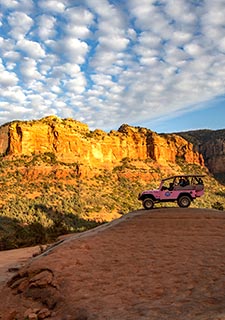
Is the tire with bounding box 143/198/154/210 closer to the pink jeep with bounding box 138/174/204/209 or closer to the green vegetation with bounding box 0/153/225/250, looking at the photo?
the pink jeep with bounding box 138/174/204/209

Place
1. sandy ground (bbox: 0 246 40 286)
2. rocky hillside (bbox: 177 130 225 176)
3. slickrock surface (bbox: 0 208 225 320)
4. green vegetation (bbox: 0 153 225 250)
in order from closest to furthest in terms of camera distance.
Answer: slickrock surface (bbox: 0 208 225 320), sandy ground (bbox: 0 246 40 286), green vegetation (bbox: 0 153 225 250), rocky hillside (bbox: 177 130 225 176)

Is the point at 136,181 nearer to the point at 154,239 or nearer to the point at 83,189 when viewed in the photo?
the point at 83,189

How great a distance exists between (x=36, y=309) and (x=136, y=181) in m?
65.8

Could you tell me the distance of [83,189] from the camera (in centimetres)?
5894

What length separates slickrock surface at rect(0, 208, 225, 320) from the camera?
5.66m

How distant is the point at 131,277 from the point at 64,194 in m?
48.7

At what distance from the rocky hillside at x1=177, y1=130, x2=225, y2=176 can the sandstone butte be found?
13745 millimetres

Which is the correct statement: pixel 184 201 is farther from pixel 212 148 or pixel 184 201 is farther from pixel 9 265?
pixel 212 148

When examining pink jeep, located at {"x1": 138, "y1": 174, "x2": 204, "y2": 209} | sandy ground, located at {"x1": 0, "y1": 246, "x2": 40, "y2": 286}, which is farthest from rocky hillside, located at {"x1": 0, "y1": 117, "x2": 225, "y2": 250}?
pink jeep, located at {"x1": 138, "y1": 174, "x2": 204, "y2": 209}

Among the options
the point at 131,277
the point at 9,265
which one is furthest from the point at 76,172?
the point at 131,277

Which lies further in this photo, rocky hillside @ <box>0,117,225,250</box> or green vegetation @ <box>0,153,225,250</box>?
rocky hillside @ <box>0,117,225,250</box>

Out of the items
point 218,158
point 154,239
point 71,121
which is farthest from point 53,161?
point 218,158

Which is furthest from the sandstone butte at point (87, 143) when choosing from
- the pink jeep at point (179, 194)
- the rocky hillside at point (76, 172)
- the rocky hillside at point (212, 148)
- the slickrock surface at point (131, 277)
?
the slickrock surface at point (131, 277)

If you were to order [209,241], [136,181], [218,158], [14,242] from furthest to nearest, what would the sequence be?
[218,158], [136,181], [14,242], [209,241]
